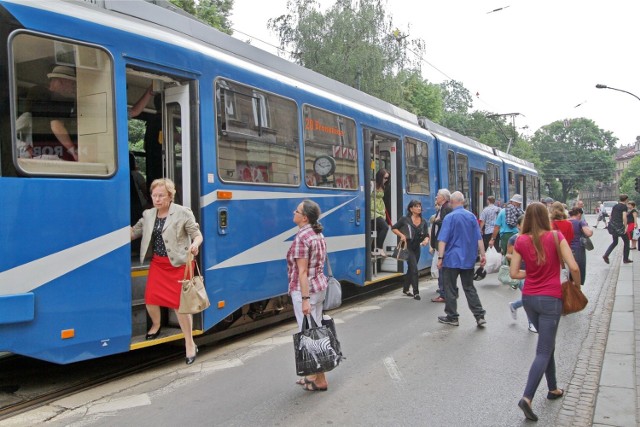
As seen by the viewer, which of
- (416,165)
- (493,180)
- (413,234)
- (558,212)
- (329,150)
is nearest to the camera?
(329,150)

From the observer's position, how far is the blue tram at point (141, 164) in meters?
4.32

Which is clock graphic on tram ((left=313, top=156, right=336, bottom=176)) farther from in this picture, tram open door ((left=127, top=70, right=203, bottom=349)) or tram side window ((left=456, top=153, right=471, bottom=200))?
tram side window ((left=456, top=153, right=471, bottom=200))

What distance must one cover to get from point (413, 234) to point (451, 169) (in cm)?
456

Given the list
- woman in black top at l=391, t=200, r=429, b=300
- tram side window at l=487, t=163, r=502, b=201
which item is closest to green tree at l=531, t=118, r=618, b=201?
tram side window at l=487, t=163, r=502, b=201

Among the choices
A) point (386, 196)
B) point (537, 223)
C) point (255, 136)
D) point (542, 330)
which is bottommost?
point (542, 330)

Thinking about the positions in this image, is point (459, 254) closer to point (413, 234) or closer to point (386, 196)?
point (413, 234)

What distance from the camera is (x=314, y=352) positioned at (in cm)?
459

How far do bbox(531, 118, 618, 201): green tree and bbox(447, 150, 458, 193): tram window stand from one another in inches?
3050

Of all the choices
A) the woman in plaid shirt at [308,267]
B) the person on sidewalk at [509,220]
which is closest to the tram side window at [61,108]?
the woman in plaid shirt at [308,267]

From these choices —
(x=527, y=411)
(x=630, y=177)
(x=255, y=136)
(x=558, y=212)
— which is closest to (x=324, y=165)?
(x=255, y=136)

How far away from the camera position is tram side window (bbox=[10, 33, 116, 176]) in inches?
172

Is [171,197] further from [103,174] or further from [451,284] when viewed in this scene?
[451,284]

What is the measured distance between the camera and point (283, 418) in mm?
4301

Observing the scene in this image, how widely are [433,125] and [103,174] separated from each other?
966cm
